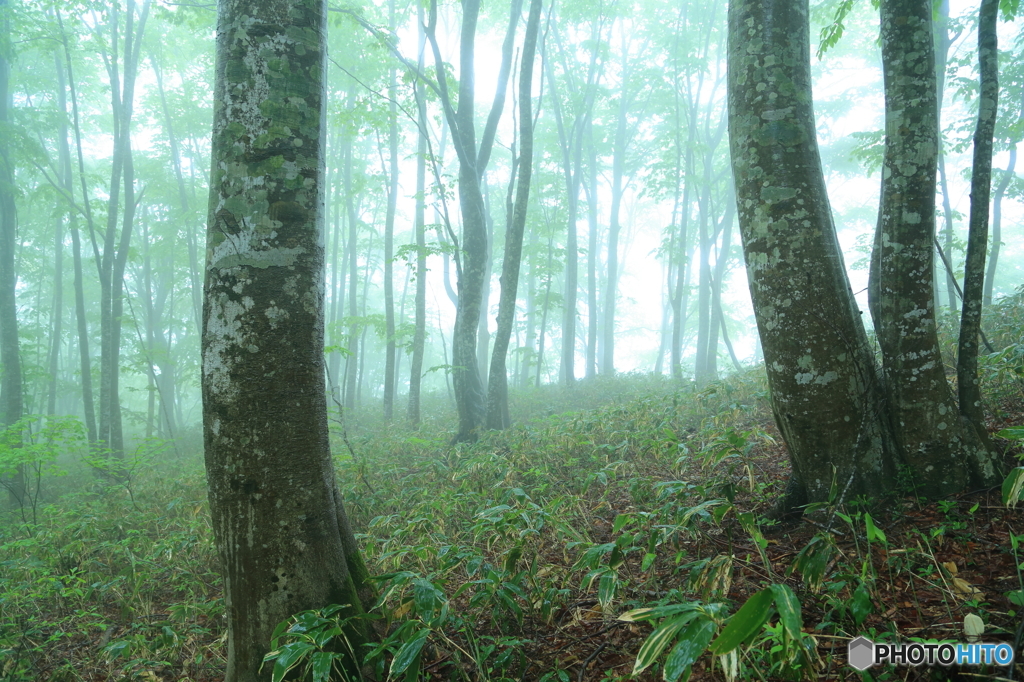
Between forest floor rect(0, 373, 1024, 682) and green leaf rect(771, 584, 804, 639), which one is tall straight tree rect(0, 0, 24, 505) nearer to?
forest floor rect(0, 373, 1024, 682)

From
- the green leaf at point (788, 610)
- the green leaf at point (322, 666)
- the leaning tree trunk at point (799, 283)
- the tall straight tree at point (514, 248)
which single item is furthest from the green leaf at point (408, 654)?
the tall straight tree at point (514, 248)

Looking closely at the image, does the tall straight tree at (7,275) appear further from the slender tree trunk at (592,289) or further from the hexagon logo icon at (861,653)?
the slender tree trunk at (592,289)

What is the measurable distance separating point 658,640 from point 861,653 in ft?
3.79

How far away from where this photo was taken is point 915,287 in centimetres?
295

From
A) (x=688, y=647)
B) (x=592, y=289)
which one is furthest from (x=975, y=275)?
(x=592, y=289)

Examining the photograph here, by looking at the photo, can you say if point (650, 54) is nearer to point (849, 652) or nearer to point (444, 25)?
point (444, 25)

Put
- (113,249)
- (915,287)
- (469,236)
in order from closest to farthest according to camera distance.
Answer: (915,287)
(469,236)
(113,249)

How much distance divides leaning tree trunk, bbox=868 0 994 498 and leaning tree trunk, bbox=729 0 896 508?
0.14 m

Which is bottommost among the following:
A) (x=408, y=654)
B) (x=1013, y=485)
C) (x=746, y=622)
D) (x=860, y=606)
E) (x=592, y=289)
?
(x=408, y=654)

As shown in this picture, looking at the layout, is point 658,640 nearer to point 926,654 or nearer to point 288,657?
point 926,654

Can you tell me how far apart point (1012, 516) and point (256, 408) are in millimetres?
3841

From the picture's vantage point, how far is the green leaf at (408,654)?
1.94 meters

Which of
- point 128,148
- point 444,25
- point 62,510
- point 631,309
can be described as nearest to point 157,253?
point 128,148

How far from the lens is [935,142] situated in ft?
9.74
